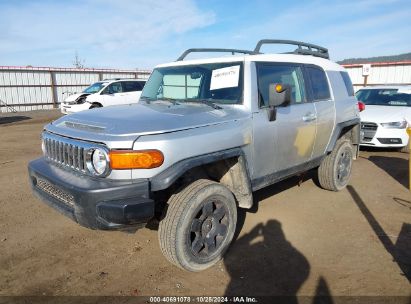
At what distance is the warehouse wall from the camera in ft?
70.6

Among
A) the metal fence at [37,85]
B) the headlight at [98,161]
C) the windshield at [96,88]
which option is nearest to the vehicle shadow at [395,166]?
the headlight at [98,161]

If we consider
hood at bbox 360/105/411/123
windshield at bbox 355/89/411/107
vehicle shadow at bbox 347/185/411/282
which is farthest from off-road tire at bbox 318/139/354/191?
windshield at bbox 355/89/411/107

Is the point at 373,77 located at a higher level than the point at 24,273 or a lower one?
higher

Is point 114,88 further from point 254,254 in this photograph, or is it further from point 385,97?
point 254,254

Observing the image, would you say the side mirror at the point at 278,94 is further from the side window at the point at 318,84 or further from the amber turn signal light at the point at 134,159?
the amber turn signal light at the point at 134,159

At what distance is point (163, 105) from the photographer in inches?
156

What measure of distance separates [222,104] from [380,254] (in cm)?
227

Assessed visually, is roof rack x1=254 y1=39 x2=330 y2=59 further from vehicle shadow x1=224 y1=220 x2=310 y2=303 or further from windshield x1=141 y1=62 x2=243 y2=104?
vehicle shadow x1=224 y1=220 x2=310 y2=303

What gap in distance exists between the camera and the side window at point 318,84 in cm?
471

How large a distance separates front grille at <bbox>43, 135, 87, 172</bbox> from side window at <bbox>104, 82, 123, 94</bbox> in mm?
11916

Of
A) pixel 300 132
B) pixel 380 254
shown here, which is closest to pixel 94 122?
pixel 300 132

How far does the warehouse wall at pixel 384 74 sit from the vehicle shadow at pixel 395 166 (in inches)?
599

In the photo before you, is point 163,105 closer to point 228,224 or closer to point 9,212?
point 228,224

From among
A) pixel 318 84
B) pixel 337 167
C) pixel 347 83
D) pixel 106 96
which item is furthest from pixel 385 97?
pixel 106 96
